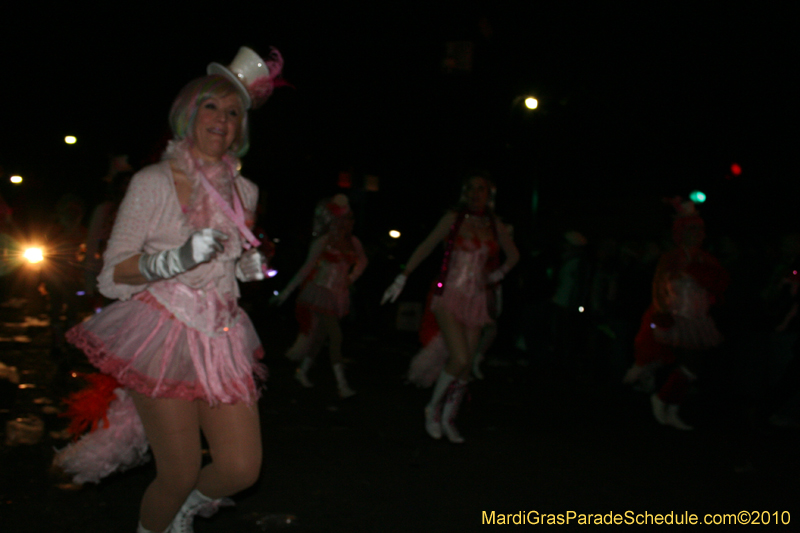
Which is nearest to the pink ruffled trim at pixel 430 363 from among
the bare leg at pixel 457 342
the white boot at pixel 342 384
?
the bare leg at pixel 457 342

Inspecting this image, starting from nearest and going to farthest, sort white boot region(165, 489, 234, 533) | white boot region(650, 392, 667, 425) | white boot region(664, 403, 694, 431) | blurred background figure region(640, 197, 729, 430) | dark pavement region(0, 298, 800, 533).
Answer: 1. white boot region(165, 489, 234, 533)
2. dark pavement region(0, 298, 800, 533)
3. blurred background figure region(640, 197, 729, 430)
4. white boot region(664, 403, 694, 431)
5. white boot region(650, 392, 667, 425)

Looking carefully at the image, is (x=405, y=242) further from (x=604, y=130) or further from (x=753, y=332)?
(x=604, y=130)

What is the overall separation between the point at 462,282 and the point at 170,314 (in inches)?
127

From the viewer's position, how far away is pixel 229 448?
282 cm

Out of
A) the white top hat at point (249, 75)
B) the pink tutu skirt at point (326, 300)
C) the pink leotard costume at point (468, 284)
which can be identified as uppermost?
the white top hat at point (249, 75)

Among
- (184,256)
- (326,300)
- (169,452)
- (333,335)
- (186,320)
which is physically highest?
(184,256)

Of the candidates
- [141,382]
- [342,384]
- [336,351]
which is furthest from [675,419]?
[141,382]

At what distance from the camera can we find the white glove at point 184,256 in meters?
2.59

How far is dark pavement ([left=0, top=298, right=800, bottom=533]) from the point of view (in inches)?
163

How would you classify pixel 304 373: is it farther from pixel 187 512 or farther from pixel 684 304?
pixel 187 512

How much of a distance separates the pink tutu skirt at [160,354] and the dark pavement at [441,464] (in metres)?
1.40

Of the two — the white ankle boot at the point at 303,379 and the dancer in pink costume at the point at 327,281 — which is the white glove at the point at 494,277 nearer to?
the dancer in pink costume at the point at 327,281

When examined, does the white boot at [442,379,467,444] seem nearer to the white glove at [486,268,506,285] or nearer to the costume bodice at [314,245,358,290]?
the white glove at [486,268,506,285]

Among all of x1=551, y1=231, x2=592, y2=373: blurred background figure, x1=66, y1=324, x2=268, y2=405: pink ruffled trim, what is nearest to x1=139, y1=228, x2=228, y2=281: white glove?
x1=66, y1=324, x2=268, y2=405: pink ruffled trim
